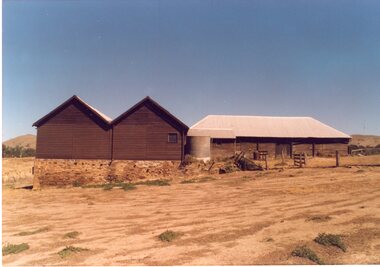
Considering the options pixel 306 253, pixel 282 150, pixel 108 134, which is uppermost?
pixel 108 134

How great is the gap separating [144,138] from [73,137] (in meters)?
5.96

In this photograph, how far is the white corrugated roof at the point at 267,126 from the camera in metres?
43.2

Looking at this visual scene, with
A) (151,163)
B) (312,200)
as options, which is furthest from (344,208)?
(151,163)

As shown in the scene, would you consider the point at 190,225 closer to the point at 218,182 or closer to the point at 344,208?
the point at 344,208

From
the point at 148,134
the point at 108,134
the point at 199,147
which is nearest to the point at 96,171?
the point at 108,134

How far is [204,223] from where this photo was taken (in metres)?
12.2

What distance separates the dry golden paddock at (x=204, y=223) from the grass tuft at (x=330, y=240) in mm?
196

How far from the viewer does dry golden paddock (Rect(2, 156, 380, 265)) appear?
359 inches

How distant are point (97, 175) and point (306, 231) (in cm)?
2085

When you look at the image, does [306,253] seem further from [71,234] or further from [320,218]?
[71,234]

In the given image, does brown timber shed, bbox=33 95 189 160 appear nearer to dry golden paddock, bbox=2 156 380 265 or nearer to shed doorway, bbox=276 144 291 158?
dry golden paddock, bbox=2 156 380 265

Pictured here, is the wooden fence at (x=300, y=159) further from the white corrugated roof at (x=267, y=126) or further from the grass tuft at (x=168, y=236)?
the grass tuft at (x=168, y=236)

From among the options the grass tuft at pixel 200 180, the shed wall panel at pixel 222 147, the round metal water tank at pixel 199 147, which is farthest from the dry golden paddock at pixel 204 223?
the shed wall panel at pixel 222 147

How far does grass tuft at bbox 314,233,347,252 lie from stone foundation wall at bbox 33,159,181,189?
1897 cm
